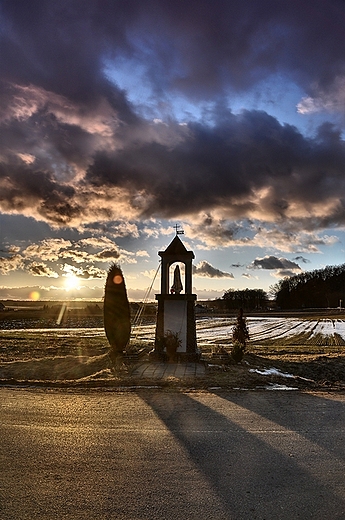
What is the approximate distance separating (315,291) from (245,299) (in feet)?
63.9

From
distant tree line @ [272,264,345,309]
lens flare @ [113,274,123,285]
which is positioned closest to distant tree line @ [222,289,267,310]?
distant tree line @ [272,264,345,309]

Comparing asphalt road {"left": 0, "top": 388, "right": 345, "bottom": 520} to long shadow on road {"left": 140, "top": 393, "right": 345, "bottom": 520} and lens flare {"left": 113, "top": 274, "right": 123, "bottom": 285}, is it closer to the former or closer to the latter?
long shadow on road {"left": 140, "top": 393, "right": 345, "bottom": 520}

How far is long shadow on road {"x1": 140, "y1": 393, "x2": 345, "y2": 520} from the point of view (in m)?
4.26

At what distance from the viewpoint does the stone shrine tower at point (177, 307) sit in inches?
595

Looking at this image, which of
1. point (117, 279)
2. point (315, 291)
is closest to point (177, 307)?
point (117, 279)

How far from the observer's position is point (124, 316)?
17.1 metres

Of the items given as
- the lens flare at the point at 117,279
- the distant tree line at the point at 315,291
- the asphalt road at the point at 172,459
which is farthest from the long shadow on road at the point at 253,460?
the distant tree line at the point at 315,291

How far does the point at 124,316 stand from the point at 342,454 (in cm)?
1236

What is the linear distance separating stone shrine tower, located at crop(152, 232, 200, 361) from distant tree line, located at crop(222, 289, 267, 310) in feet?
321

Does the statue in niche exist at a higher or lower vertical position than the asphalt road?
higher

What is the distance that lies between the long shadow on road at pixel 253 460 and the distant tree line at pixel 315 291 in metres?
104

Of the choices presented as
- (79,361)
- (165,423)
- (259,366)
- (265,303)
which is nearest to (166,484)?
(165,423)

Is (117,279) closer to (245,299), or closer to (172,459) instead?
(172,459)

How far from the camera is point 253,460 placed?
537 centimetres
